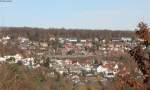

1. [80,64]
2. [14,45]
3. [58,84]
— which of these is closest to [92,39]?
[80,64]

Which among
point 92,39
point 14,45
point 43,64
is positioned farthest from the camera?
point 92,39

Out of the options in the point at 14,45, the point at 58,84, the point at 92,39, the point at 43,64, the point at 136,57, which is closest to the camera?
the point at 136,57

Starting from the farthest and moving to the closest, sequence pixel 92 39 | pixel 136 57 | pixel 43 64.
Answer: pixel 92 39 → pixel 43 64 → pixel 136 57

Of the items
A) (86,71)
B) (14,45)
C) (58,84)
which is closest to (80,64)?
(86,71)

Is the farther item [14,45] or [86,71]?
[86,71]

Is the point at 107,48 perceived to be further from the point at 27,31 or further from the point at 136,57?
the point at 136,57

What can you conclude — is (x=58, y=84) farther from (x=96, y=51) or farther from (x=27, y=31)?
(x=96, y=51)

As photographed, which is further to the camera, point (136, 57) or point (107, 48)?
point (107, 48)

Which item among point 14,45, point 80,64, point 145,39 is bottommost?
point 80,64

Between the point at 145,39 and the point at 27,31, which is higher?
the point at 145,39
